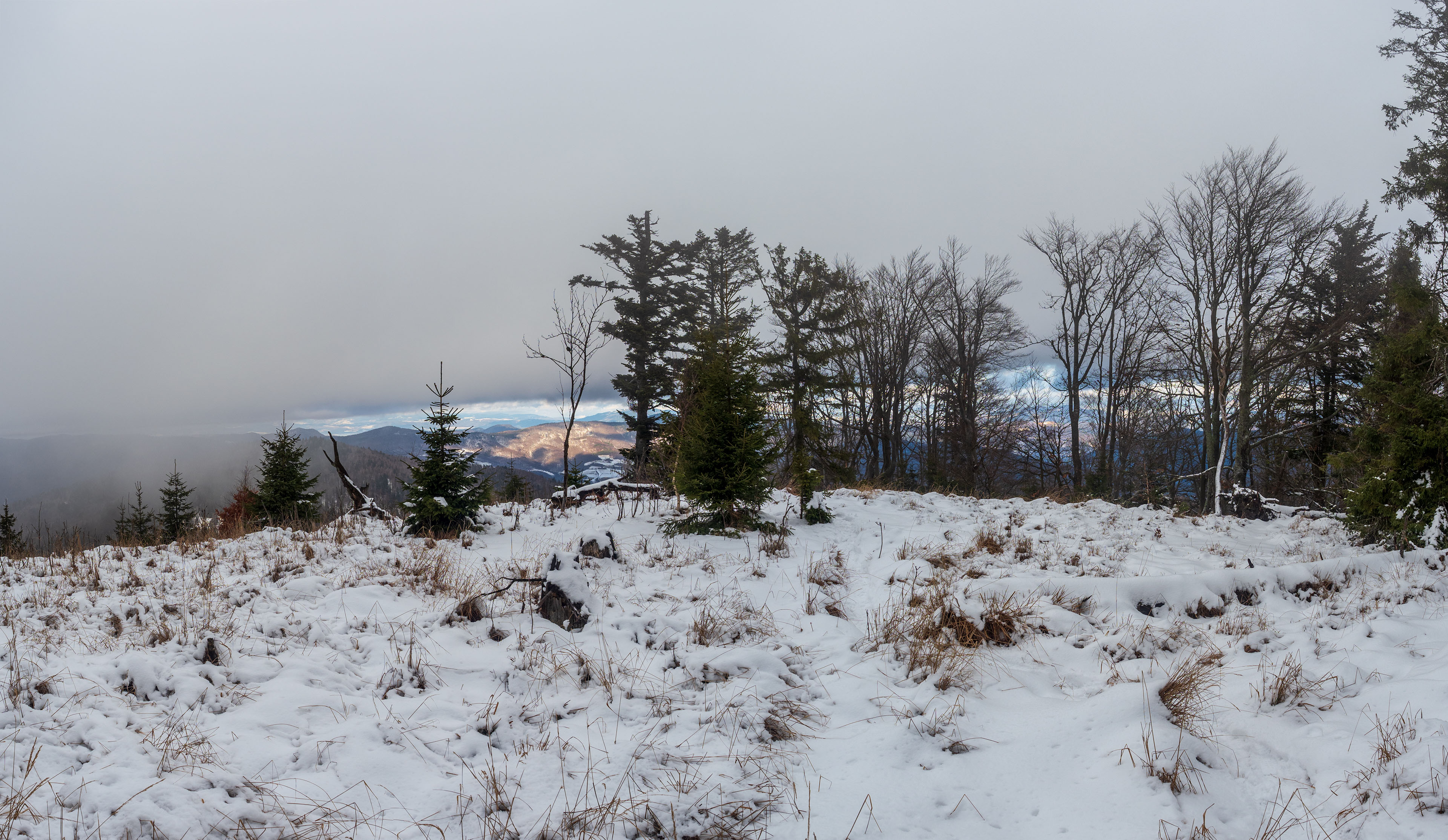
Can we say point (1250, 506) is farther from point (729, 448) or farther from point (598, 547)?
point (598, 547)

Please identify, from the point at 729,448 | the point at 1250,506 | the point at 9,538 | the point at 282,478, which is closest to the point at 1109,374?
the point at 1250,506

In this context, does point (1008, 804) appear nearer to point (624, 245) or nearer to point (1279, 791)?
point (1279, 791)

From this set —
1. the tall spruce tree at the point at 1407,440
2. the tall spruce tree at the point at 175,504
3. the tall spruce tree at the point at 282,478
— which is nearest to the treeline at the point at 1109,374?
the tall spruce tree at the point at 1407,440

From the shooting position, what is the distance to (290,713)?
3008 millimetres

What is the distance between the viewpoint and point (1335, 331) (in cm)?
1616

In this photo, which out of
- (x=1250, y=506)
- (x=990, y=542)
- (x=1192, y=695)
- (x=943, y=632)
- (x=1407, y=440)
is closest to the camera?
(x=1192, y=695)

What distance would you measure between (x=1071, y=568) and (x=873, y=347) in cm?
1881

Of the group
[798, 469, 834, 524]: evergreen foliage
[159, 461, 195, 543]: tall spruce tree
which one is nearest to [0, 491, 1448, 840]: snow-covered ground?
[798, 469, 834, 524]: evergreen foliage

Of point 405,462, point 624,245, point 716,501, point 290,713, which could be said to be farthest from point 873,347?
point 290,713

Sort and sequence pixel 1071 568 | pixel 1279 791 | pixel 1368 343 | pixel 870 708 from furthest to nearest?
pixel 1368 343 → pixel 1071 568 → pixel 870 708 → pixel 1279 791

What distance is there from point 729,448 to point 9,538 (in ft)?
71.3

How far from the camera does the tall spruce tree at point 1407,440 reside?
21.5 ft

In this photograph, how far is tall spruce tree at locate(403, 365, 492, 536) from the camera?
9039 mm

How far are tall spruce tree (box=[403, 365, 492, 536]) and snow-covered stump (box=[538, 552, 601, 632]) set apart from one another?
188 inches
